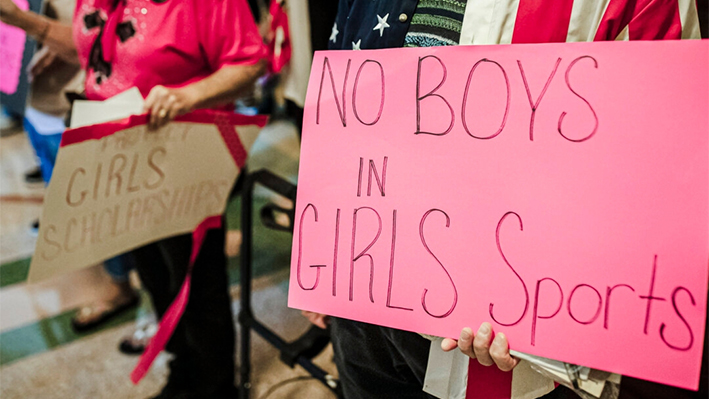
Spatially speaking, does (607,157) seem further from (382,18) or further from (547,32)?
(382,18)

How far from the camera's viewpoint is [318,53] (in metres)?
0.62

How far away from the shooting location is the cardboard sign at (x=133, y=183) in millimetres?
901

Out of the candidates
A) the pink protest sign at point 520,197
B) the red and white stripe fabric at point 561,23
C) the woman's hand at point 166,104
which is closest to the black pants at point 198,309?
the woman's hand at point 166,104

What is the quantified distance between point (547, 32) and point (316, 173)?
334 mm

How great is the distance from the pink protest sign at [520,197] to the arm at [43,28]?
98 cm

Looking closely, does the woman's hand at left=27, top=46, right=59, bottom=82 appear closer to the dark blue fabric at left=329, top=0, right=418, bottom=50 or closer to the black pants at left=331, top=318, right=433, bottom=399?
the dark blue fabric at left=329, top=0, right=418, bottom=50

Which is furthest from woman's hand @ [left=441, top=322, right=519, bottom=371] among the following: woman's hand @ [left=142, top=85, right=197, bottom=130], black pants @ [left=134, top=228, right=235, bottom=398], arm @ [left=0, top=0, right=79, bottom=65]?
arm @ [left=0, top=0, right=79, bottom=65]

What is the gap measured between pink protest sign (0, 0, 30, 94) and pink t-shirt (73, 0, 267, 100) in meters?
0.43

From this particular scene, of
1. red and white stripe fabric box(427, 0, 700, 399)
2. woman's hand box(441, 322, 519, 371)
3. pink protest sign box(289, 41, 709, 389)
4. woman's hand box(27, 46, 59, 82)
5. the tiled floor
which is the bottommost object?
the tiled floor

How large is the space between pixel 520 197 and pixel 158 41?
0.78 metres

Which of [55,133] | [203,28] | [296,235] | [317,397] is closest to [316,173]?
[296,235]

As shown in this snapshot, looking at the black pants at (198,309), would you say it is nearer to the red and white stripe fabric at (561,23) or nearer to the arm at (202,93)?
the arm at (202,93)

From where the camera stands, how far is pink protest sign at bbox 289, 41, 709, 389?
1.63ft

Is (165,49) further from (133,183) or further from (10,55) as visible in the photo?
(10,55)
